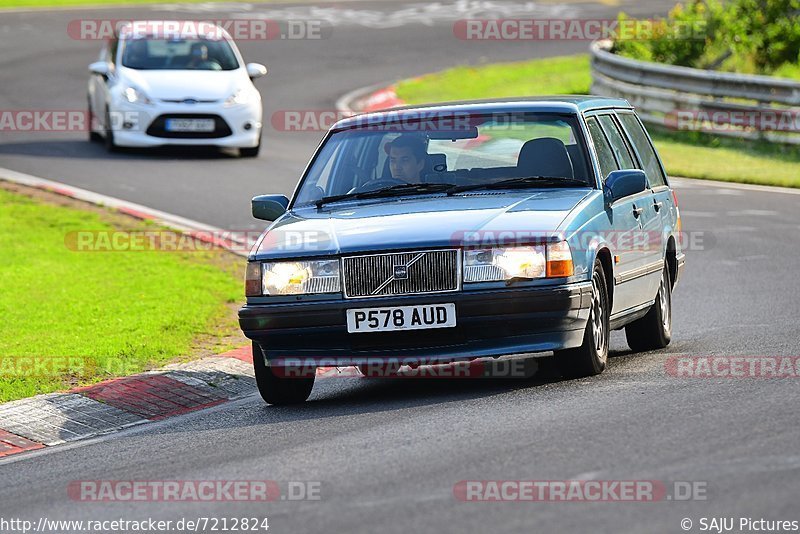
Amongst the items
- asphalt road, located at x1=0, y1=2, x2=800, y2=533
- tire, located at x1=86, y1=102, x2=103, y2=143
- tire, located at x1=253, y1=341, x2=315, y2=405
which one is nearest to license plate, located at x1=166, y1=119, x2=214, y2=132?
tire, located at x1=86, y1=102, x2=103, y2=143

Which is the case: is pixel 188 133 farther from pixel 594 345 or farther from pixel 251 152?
pixel 594 345

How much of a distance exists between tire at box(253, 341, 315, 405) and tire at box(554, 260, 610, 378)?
56.4 inches

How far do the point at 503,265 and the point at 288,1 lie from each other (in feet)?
131

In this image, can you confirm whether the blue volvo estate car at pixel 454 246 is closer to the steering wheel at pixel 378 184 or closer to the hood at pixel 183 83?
the steering wheel at pixel 378 184

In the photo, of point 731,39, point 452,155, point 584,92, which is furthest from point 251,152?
point 452,155

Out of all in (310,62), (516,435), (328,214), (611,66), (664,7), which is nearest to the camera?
(516,435)

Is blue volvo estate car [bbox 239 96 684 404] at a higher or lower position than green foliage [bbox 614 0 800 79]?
higher

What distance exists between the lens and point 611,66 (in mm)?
26688

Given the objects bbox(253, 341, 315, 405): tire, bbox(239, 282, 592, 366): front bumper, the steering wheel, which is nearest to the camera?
bbox(239, 282, 592, 366): front bumper

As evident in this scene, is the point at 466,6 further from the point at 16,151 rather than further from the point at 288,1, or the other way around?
the point at 16,151

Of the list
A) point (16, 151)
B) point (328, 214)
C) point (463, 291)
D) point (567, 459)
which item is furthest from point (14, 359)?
point (16, 151)

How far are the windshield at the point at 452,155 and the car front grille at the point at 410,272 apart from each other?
1.09 m

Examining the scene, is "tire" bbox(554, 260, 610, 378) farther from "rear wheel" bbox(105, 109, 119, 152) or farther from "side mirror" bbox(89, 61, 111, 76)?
"side mirror" bbox(89, 61, 111, 76)

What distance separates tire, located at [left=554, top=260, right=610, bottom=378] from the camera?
835 cm
